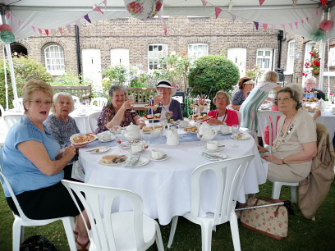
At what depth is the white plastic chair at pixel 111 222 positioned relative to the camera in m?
1.25

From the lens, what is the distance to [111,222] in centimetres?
132

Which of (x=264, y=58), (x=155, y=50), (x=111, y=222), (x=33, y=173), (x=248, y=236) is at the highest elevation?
(x=155, y=50)

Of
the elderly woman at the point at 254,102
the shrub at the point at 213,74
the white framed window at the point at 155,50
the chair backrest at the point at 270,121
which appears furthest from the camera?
the white framed window at the point at 155,50

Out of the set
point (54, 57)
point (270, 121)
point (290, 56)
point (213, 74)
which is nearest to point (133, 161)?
point (270, 121)

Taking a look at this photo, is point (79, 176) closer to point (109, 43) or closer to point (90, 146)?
point (90, 146)

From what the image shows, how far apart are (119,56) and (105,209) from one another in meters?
11.0

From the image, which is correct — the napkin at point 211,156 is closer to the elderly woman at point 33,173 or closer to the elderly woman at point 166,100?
the elderly woman at point 33,173

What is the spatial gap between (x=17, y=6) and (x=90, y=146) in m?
4.72

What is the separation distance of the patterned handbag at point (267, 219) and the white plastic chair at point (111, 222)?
117cm

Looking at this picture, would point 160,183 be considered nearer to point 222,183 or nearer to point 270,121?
point 222,183

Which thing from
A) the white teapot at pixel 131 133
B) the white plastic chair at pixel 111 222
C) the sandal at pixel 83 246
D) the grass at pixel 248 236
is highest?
the white teapot at pixel 131 133

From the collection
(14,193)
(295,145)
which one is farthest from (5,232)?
(295,145)

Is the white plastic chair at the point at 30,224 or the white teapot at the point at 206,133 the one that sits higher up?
the white teapot at the point at 206,133

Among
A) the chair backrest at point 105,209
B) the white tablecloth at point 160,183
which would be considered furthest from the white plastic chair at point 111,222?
the white tablecloth at point 160,183
